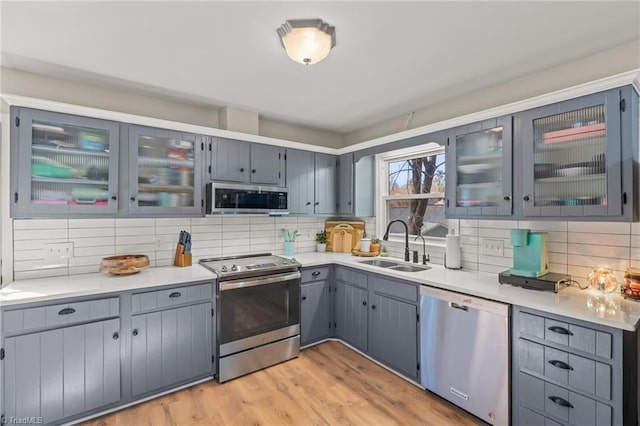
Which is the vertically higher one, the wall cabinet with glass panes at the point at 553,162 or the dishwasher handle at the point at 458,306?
the wall cabinet with glass panes at the point at 553,162

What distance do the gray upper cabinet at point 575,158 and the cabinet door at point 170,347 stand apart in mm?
2649

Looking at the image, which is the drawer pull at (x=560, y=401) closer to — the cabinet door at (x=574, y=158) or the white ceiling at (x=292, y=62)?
the cabinet door at (x=574, y=158)

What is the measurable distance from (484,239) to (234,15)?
2506 millimetres

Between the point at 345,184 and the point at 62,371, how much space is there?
3009 millimetres

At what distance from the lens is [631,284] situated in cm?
182

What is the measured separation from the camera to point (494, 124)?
7.46 feet

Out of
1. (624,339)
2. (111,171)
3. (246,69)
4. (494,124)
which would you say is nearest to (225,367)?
(111,171)

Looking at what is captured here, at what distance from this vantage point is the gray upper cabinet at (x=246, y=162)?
2895 mm

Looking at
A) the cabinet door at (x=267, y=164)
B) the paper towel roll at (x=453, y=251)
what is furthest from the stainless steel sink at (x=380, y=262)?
the cabinet door at (x=267, y=164)

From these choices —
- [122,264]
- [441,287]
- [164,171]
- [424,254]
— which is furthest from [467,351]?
[164,171]

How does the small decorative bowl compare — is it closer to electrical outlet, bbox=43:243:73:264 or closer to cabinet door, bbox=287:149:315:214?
electrical outlet, bbox=43:243:73:264

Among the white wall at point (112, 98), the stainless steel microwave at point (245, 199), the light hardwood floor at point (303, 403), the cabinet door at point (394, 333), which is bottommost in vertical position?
the light hardwood floor at point (303, 403)

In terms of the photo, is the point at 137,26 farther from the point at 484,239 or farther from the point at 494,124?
the point at 484,239

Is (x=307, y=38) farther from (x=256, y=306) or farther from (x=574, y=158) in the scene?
(x=256, y=306)
